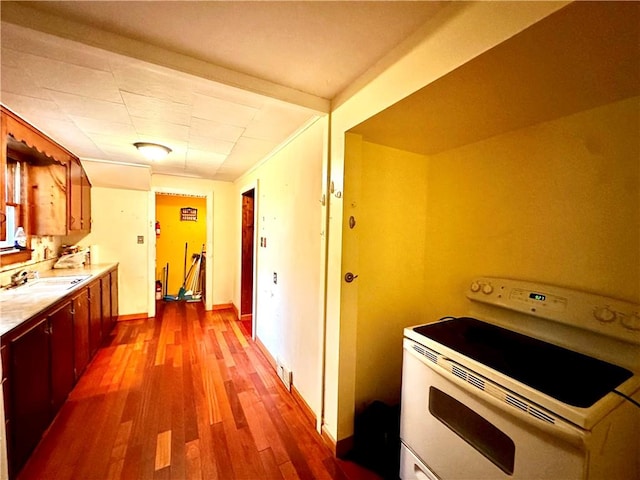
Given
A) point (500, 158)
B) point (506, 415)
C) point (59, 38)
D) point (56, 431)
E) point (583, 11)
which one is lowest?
point (56, 431)

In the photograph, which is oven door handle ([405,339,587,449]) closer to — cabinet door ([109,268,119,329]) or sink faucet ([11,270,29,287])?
sink faucet ([11,270,29,287])

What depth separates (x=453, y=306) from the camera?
5.40 ft

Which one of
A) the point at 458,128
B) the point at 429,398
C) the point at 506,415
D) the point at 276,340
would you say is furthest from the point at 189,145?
the point at 506,415

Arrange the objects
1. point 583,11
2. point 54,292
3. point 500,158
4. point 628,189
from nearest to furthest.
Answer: point 583,11 < point 628,189 < point 500,158 < point 54,292

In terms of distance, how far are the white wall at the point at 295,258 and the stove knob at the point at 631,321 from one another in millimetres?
1361

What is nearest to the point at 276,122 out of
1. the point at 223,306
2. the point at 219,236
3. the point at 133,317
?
the point at 219,236

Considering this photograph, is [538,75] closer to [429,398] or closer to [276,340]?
[429,398]

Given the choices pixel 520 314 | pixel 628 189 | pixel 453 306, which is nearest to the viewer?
pixel 628 189

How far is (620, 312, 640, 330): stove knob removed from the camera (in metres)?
0.92

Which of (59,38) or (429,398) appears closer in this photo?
(59,38)

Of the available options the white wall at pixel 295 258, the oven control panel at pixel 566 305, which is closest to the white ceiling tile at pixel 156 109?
the white wall at pixel 295 258

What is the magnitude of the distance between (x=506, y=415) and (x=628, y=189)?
3.26 ft

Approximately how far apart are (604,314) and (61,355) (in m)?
3.15

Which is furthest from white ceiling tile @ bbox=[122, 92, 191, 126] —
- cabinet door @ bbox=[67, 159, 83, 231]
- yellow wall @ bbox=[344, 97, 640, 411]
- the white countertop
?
cabinet door @ bbox=[67, 159, 83, 231]
